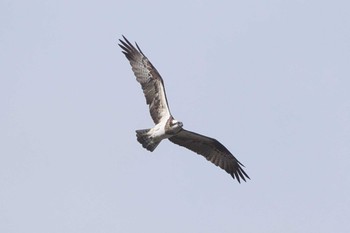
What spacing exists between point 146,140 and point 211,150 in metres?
2.35

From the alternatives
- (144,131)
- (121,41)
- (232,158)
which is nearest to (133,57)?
(121,41)

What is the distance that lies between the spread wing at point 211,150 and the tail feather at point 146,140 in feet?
2.81

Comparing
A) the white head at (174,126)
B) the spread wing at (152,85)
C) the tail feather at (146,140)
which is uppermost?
the spread wing at (152,85)

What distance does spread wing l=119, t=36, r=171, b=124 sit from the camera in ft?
64.2

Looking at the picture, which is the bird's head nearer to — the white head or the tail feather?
the white head

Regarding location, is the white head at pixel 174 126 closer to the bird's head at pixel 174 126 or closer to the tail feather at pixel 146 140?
the bird's head at pixel 174 126

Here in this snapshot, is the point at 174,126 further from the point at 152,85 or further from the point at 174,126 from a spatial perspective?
the point at 152,85

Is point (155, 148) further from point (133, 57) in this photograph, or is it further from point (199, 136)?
point (133, 57)

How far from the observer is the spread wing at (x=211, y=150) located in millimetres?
20188

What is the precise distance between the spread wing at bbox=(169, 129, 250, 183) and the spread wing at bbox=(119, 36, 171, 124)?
2.40 ft

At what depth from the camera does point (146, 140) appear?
19281mm

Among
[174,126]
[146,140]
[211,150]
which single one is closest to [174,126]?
[174,126]

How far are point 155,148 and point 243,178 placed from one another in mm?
3513

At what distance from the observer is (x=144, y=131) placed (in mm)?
19266
